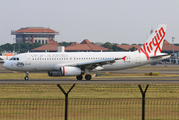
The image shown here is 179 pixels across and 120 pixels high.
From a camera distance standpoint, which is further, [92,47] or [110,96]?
[92,47]

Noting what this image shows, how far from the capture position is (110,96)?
24344mm

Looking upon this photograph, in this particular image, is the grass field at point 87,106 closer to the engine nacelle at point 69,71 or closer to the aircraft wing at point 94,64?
the engine nacelle at point 69,71

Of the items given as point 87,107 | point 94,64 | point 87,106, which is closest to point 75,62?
point 94,64

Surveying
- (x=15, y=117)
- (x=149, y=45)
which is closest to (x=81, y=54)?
(x=149, y=45)

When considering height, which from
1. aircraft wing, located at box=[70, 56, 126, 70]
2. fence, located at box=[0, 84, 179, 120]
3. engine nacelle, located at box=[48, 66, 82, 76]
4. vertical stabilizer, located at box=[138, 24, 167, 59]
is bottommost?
fence, located at box=[0, 84, 179, 120]

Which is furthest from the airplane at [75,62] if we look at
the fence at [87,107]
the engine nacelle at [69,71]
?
the fence at [87,107]

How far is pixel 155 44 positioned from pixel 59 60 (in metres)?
14.5

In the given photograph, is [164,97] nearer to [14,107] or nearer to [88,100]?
[88,100]

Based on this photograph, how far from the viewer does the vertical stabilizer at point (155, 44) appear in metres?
45.5

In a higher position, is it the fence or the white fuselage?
the white fuselage

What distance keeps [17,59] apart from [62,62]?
605cm

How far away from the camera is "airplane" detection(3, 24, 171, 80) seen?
40.5 metres

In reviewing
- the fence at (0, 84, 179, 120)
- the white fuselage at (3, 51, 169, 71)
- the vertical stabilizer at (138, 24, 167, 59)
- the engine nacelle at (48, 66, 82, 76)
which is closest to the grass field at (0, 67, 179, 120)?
the fence at (0, 84, 179, 120)

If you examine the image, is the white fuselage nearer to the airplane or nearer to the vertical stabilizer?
the airplane
